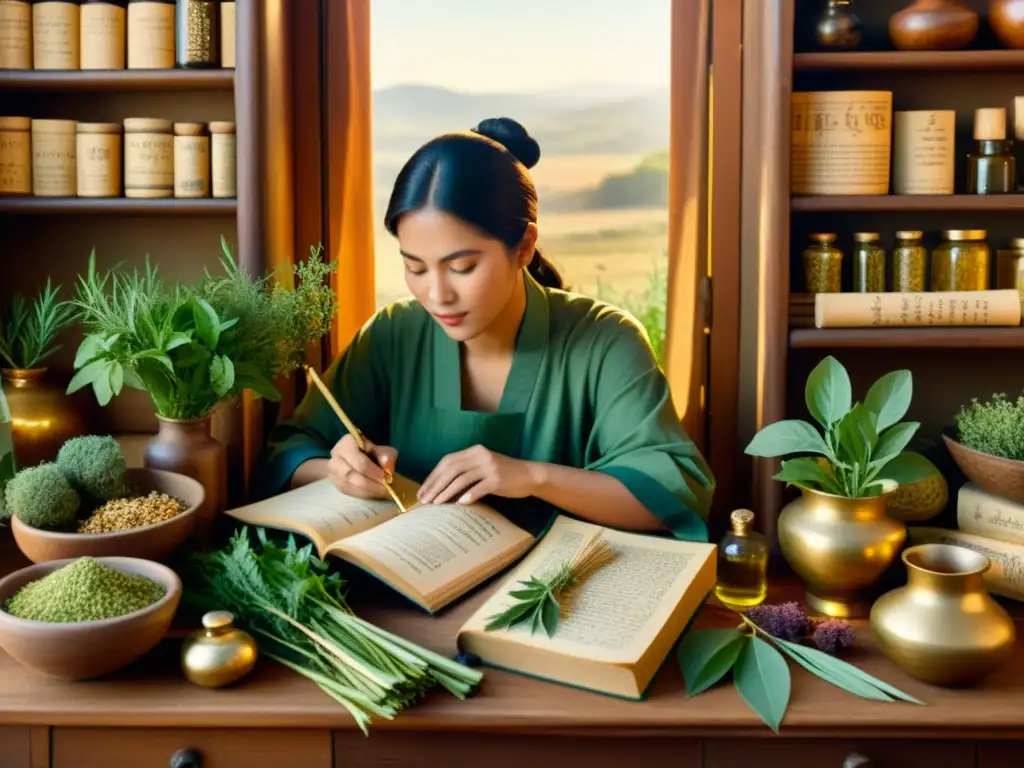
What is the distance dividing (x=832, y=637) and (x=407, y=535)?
0.66 metres

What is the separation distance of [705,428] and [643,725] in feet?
3.19

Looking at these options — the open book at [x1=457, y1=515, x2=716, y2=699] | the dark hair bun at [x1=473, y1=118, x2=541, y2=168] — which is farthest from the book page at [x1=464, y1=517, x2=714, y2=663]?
the dark hair bun at [x1=473, y1=118, x2=541, y2=168]

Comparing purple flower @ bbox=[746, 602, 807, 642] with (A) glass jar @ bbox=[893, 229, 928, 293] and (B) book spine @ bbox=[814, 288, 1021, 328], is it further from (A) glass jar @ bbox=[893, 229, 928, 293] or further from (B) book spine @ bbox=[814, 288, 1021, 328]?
(A) glass jar @ bbox=[893, 229, 928, 293]

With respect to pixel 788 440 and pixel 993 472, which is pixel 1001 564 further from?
pixel 788 440

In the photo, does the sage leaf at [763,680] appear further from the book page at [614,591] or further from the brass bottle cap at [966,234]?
the brass bottle cap at [966,234]

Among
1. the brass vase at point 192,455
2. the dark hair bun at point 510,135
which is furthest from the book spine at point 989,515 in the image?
the brass vase at point 192,455

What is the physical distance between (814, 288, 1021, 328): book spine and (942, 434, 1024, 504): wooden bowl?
231mm

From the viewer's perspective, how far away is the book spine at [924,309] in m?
1.94

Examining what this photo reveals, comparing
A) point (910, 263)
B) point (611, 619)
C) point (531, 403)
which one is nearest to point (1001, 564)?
point (910, 263)

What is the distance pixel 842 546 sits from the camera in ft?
5.49

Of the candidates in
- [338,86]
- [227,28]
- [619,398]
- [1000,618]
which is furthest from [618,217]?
[1000,618]

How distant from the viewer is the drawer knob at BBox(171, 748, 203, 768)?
4.64 feet

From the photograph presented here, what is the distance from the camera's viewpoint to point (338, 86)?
2219 mm

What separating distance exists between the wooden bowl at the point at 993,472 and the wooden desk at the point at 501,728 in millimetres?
438
